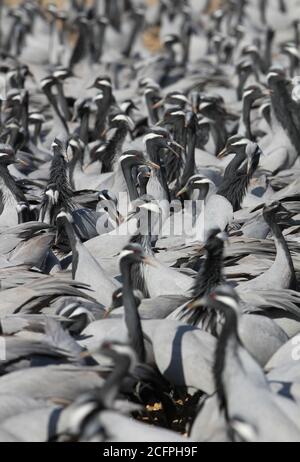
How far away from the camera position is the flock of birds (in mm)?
4996

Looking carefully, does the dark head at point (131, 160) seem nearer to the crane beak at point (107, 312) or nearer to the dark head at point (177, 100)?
the crane beak at point (107, 312)

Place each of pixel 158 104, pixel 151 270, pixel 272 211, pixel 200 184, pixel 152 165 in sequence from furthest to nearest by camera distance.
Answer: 1. pixel 158 104
2. pixel 152 165
3. pixel 200 184
4. pixel 272 211
5. pixel 151 270

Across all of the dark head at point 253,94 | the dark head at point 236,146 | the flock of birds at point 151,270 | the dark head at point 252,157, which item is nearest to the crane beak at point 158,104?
the flock of birds at point 151,270

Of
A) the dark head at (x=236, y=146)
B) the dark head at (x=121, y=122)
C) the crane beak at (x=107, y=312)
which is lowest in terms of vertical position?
the crane beak at (x=107, y=312)

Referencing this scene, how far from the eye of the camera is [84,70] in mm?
15883

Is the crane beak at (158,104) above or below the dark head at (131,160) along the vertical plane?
above

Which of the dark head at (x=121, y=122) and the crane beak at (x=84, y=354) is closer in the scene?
the crane beak at (x=84, y=354)

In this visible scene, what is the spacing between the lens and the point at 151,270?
686 centimetres

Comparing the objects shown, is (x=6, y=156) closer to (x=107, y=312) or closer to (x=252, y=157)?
(x=252, y=157)

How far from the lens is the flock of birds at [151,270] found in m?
5.00

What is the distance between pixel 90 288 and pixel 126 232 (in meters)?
0.85

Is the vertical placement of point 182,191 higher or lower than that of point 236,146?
lower

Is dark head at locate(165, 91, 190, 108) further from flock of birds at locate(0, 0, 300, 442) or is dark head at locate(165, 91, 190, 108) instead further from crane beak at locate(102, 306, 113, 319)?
crane beak at locate(102, 306, 113, 319)

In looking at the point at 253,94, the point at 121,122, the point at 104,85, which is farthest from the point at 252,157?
the point at 104,85
